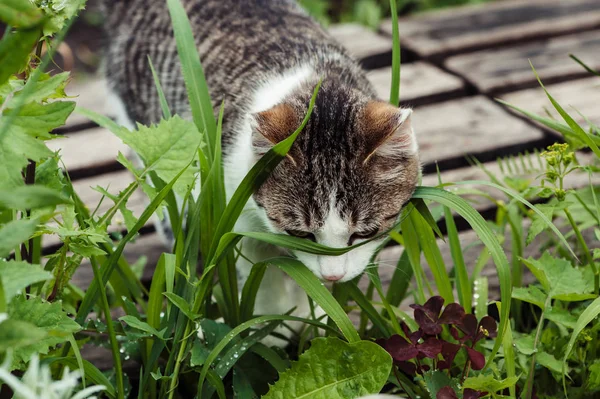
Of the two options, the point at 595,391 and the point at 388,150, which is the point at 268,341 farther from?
the point at 595,391

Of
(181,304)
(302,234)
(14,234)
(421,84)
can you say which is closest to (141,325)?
(181,304)

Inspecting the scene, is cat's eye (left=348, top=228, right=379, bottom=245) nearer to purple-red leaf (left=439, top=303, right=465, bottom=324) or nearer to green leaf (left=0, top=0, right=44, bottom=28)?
purple-red leaf (left=439, top=303, right=465, bottom=324)

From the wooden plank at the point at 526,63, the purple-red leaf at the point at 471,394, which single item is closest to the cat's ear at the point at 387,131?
the purple-red leaf at the point at 471,394

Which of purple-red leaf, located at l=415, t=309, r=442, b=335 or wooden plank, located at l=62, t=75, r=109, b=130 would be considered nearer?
purple-red leaf, located at l=415, t=309, r=442, b=335

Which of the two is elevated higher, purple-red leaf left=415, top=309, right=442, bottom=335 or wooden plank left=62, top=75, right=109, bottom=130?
wooden plank left=62, top=75, right=109, bottom=130

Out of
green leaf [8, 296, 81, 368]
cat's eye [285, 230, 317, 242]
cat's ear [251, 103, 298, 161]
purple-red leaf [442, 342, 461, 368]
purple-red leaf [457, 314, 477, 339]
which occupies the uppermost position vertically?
cat's ear [251, 103, 298, 161]

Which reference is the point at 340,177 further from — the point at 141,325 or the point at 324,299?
the point at 141,325

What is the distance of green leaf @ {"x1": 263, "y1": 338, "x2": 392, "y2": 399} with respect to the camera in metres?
1.33

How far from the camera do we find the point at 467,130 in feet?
8.58

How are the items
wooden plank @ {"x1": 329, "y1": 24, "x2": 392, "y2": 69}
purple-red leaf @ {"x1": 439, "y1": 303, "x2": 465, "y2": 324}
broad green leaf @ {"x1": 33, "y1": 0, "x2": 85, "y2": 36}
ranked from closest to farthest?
broad green leaf @ {"x1": 33, "y1": 0, "x2": 85, "y2": 36} → purple-red leaf @ {"x1": 439, "y1": 303, "x2": 465, "y2": 324} → wooden plank @ {"x1": 329, "y1": 24, "x2": 392, "y2": 69}

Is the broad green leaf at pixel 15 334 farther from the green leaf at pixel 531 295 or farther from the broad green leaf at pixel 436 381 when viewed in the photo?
the green leaf at pixel 531 295

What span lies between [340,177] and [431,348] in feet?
1.34

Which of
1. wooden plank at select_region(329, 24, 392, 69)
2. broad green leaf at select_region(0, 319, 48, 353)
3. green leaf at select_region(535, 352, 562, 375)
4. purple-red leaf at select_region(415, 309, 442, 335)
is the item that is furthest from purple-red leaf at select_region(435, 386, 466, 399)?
wooden plank at select_region(329, 24, 392, 69)

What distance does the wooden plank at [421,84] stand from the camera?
2.85m
